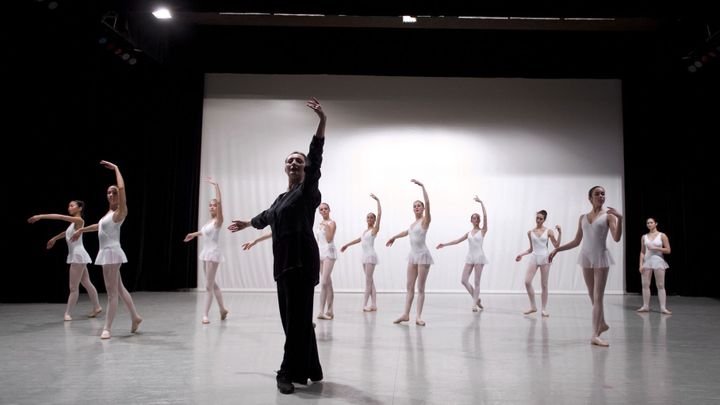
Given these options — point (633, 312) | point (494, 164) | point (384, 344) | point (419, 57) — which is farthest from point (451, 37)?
point (384, 344)

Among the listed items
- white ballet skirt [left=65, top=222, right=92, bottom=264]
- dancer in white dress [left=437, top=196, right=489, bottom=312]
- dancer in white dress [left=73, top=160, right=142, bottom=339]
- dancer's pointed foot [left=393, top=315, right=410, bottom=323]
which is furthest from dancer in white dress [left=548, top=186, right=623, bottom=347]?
white ballet skirt [left=65, top=222, right=92, bottom=264]

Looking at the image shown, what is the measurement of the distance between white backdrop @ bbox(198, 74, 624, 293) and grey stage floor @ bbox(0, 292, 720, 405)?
320cm

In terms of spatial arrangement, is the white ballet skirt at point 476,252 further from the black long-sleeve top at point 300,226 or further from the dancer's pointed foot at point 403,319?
the black long-sleeve top at point 300,226

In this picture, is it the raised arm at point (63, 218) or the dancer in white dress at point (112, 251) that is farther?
the raised arm at point (63, 218)

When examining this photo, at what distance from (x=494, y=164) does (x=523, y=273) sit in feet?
7.45

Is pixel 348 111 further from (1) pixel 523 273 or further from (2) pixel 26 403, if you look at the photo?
(2) pixel 26 403

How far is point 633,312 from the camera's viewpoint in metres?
8.49

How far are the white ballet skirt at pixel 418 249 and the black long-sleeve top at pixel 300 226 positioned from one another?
3214 millimetres

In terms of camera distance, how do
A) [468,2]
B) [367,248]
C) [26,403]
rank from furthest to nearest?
[367,248] < [468,2] < [26,403]

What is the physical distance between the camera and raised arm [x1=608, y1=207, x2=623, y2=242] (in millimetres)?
5207

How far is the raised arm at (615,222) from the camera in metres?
5.21

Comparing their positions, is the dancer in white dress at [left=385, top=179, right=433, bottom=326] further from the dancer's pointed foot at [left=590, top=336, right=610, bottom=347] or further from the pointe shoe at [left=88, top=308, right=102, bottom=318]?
the pointe shoe at [left=88, top=308, right=102, bottom=318]

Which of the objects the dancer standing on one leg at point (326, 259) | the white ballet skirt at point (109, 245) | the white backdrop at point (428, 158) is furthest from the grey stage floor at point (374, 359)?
the white backdrop at point (428, 158)

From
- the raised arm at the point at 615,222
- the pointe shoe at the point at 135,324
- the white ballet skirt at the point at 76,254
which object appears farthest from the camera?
the white ballet skirt at the point at 76,254
